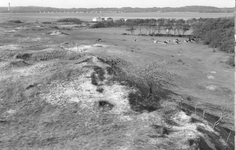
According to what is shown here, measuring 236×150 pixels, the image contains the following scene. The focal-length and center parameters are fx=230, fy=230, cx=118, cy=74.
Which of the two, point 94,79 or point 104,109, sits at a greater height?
point 94,79

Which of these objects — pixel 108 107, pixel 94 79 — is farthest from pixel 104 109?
pixel 94 79

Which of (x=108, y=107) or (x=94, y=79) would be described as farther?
(x=94, y=79)

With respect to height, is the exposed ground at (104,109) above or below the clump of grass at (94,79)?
below

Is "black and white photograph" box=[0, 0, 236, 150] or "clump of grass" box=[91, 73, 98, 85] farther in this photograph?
"clump of grass" box=[91, 73, 98, 85]

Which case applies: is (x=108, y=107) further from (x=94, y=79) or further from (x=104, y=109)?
(x=94, y=79)

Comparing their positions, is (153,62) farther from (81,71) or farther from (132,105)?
(132,105)

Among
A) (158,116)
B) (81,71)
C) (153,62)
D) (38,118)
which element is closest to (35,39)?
(153,62)

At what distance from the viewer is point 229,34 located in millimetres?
64688

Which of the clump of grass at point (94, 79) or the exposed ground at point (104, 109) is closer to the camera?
the exposed ground at point (104, 109)

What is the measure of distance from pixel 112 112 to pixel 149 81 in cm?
1294

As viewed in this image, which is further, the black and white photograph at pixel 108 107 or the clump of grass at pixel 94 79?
the clump of grass at pixel 94 79

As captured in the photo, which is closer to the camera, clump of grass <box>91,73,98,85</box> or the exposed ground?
the exposed ground

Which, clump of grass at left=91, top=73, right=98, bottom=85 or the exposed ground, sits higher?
clump of grass at left=91, top=73, right=98, bottom=85

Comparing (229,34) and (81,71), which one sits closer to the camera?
(81,71)
